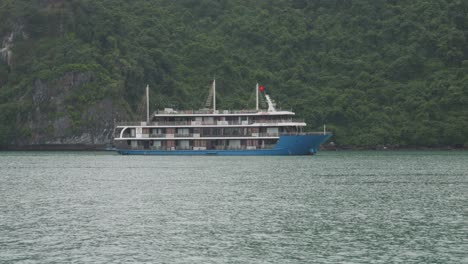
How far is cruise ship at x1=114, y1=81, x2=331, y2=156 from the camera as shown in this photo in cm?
8981

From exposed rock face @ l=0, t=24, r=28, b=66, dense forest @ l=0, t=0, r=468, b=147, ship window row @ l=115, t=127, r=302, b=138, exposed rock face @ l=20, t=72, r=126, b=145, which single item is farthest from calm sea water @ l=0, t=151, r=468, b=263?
exposed rock face @ l=0, t=24, r=28, b=66

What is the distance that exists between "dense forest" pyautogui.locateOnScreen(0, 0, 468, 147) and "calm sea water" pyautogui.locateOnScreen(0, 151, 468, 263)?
65.0 metres

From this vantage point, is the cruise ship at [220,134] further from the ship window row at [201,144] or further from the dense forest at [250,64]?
the dense forest at [250,64]

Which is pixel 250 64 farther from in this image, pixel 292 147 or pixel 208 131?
pixel 292 147

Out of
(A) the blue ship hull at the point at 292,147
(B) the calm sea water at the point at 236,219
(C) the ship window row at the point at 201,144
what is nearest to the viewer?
(B) the calm sea water at the point at 236,219

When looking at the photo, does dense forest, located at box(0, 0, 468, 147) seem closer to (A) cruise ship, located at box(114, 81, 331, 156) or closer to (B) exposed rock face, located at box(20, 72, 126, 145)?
(B) exposed rock face, located at box(20, 72, 126, 145)

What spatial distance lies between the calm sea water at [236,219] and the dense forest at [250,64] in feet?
213

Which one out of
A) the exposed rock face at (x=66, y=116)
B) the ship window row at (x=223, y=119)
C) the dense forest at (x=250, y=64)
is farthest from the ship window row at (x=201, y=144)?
the dense forest at (x=250, y=64)

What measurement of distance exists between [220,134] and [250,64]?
182ft

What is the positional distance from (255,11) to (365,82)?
1616 inches

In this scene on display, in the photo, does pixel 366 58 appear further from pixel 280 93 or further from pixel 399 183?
pixel 399 183

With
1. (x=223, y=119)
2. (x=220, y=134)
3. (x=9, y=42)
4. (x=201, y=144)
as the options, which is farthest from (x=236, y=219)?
(x=9, y=42)

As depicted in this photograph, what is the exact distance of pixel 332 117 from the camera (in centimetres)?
12338

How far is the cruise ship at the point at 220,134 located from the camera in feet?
295
